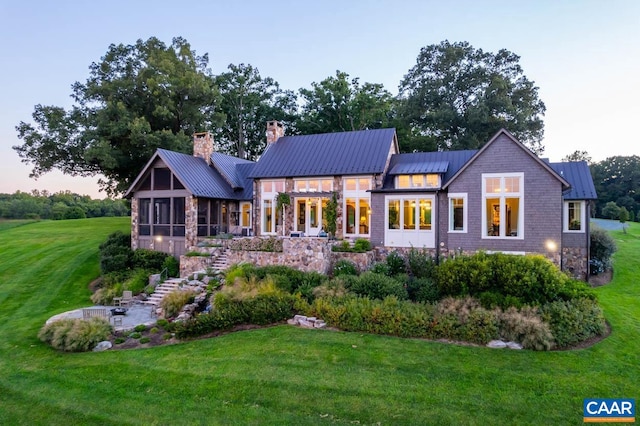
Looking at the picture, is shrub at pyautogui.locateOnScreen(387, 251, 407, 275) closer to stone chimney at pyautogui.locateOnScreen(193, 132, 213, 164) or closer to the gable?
the gable

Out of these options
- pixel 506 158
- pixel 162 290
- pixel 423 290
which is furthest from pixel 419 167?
pixel 162 290

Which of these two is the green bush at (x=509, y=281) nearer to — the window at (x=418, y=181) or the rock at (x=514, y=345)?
the rock at (x=514, y=345)

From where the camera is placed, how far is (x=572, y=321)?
31.4 ft

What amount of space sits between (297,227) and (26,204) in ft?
170

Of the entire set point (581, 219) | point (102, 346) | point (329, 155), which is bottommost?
point (102, 346)

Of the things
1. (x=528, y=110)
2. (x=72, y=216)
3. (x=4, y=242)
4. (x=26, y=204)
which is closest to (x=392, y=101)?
(x=528, y=110)

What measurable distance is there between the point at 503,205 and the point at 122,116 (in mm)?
24517

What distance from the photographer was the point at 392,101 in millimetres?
38375

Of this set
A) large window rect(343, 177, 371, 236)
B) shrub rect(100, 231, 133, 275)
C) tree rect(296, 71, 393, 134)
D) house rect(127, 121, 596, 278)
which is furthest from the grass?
tree rect(296, 71, 393, 134)

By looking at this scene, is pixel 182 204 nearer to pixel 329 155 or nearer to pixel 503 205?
pixel 329 155

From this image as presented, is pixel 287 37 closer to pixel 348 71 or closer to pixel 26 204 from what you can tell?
pixel 348 71

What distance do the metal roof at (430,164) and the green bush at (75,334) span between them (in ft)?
45.3

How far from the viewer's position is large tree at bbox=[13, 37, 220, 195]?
25.0 meters

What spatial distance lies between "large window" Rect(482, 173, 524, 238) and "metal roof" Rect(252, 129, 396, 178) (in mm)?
5318
